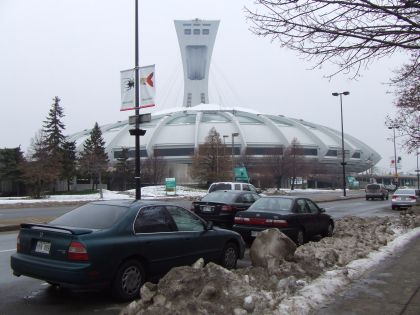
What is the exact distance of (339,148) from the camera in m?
130

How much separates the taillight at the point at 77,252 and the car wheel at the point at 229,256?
3.30m

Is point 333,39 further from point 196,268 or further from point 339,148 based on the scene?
point 339,148

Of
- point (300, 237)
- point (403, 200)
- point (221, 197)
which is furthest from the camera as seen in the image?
point (403, 200)

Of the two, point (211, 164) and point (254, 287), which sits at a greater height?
point (211, 164)

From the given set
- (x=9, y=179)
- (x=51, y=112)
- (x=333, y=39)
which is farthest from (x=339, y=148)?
(x=333, y=39)

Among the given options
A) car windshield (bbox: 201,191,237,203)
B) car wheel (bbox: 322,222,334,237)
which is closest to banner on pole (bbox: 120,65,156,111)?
car windshield (bbox: 201,191,237,203)

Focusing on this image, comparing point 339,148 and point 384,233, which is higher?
point 339,148

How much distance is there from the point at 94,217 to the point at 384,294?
179 inches

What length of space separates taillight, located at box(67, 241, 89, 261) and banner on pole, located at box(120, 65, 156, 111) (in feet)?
35.3

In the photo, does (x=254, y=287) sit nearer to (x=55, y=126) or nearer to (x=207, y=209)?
(x=207, y=209)

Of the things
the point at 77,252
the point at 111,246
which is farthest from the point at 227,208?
the point at 77,252

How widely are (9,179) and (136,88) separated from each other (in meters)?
48.0

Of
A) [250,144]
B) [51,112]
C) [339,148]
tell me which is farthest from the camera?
[339,148]

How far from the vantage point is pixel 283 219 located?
44.3ft
